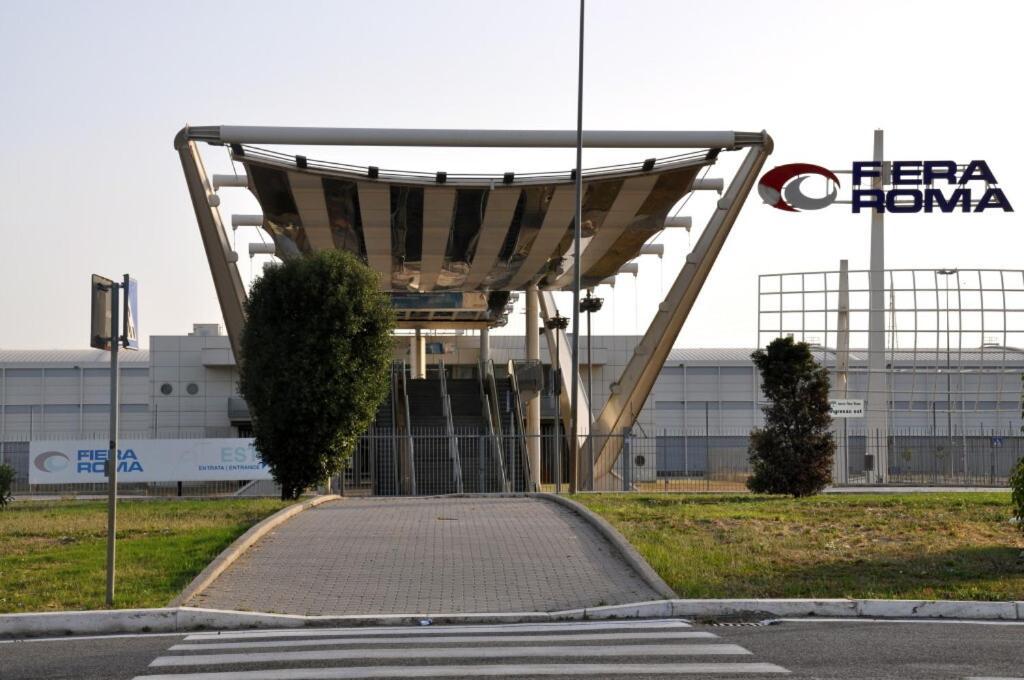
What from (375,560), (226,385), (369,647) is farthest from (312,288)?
(226,385)

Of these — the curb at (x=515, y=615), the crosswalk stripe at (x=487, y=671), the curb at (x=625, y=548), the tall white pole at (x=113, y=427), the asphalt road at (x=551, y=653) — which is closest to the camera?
the crosswalk stripe at (x=487, y=671)

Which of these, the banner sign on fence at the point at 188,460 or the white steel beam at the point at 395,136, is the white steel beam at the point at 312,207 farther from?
the banner sign on fence at the point at 188,460

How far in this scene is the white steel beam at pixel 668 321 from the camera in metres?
37.9

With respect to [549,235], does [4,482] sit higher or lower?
lower

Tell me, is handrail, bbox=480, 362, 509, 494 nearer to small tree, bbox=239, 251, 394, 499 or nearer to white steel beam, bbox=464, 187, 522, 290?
white steel beam, bbox=464, 187, 522, 290

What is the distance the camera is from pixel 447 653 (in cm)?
994

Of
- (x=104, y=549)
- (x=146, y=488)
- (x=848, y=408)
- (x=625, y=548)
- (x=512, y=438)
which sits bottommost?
(x=146, y=488)

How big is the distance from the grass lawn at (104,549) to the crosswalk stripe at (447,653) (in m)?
2.73

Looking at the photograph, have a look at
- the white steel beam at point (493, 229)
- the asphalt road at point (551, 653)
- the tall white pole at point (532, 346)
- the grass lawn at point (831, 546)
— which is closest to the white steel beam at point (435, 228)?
the white steel beam at point (493, 229)

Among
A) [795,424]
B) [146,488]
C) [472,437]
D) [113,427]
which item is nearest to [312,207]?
[472,437]

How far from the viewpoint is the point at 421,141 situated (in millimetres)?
34719

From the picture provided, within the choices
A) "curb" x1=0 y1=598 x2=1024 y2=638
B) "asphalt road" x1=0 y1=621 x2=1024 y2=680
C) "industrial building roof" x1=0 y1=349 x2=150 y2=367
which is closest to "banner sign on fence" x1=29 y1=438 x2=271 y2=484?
"curb" x1=0 y1=598 x2=1024 y2=638

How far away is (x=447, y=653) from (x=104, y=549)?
25.2 ft

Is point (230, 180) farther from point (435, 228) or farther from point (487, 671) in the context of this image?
point (487, 671)
